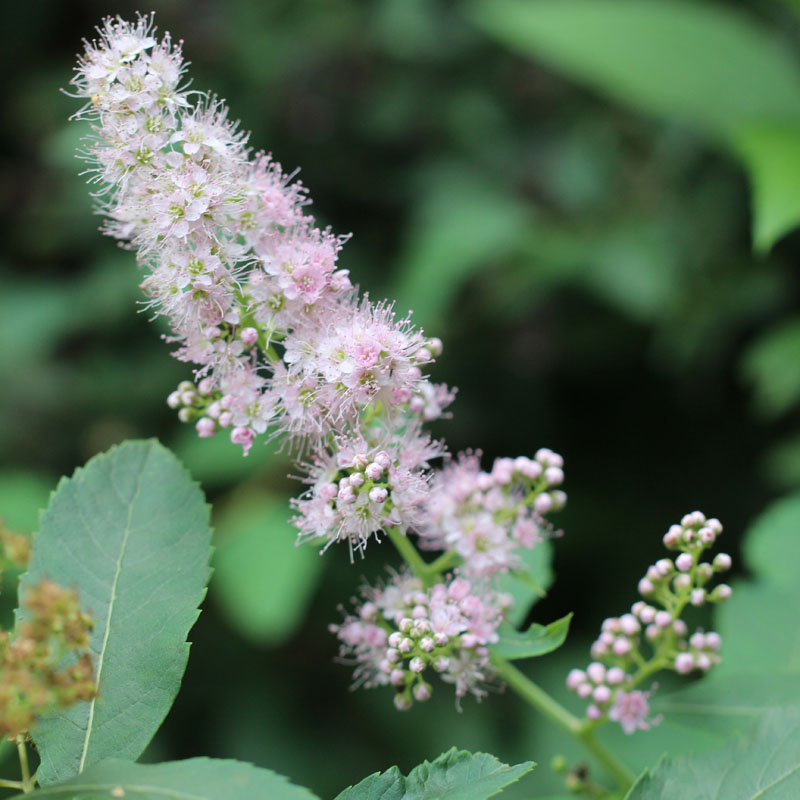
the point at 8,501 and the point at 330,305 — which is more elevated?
the point at 330,305

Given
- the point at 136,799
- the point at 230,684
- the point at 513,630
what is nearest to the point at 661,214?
the point at 230,684

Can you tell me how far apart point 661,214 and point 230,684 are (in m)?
3.42

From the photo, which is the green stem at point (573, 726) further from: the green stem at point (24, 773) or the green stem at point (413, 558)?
the green stem at point (24, 773)

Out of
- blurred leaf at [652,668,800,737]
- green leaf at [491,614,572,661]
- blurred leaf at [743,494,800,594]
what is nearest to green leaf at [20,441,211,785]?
green leaf at [491,614,572,661]

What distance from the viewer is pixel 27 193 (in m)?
6.09

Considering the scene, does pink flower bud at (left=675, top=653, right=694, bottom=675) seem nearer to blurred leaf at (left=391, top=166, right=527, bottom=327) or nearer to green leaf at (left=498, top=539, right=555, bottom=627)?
green leaf at (left=498, top=539, right=555, bottom=627)

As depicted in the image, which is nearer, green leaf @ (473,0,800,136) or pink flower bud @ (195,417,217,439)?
pink flower bud @ (195,417,217,439)

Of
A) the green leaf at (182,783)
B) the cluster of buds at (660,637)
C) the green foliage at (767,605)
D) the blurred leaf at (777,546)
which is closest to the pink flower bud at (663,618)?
the cluster of buds at (660,637)

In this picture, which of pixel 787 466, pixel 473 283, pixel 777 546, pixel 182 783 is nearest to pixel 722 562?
pixel 777 546

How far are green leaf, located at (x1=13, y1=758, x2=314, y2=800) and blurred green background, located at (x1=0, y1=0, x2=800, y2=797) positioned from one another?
2.23m

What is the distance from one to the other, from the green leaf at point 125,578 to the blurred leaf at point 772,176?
2044mm

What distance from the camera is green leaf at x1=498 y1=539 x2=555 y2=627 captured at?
2027mm

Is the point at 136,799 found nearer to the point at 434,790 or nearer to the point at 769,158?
the point at 434,790

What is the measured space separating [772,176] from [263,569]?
2.51m
